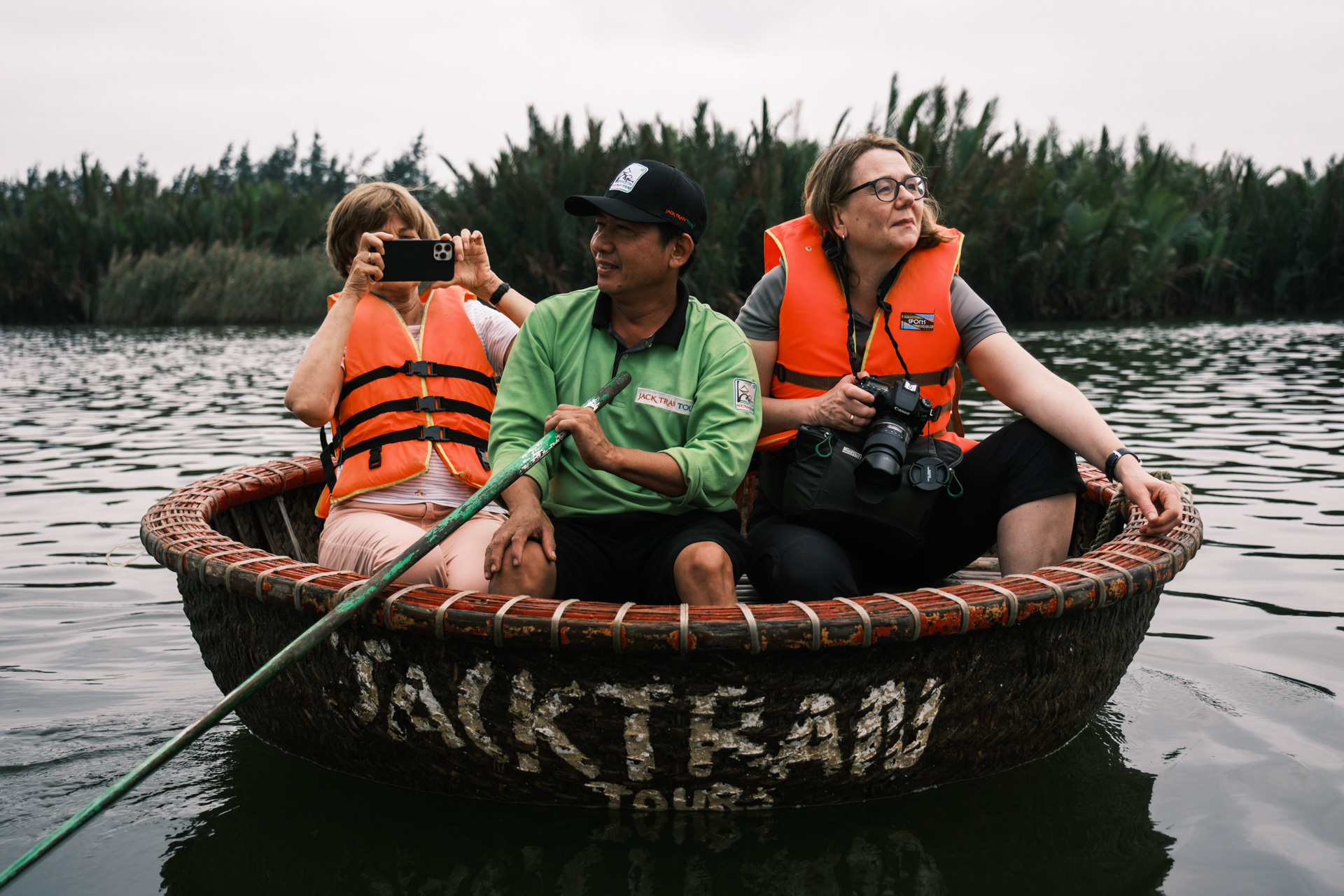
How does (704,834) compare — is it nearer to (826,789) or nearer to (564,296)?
(826,789)

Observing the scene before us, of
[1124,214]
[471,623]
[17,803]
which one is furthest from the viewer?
[1124,214]

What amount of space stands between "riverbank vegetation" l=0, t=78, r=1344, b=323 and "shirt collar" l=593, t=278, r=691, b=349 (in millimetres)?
12441

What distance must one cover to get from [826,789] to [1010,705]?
16.5 inches

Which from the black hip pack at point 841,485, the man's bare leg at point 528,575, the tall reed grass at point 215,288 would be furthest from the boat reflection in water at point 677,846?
the tall reed grass at point 215,288

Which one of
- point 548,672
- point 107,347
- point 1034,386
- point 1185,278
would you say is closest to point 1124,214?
point 1185,278

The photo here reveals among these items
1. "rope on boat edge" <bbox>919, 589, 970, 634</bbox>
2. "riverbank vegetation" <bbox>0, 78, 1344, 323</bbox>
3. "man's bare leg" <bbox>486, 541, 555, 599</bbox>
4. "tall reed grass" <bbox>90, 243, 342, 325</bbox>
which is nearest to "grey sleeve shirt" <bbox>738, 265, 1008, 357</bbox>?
"man's bare leg" <bbox>486, 541, 555, 599</bbox>

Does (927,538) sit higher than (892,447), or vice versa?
(892,447)

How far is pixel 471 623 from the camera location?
2096 millimetres

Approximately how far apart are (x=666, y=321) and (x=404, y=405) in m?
0.78

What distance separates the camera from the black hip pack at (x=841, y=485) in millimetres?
2738

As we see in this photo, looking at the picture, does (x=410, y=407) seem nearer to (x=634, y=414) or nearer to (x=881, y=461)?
(x=634, y=414)

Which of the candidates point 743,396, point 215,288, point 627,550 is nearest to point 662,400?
point 743,396

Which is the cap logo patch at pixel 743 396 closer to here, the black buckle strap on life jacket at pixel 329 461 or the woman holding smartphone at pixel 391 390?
the woman holding smartphone at pixel 391 390

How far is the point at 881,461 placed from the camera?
2629 millimetres
